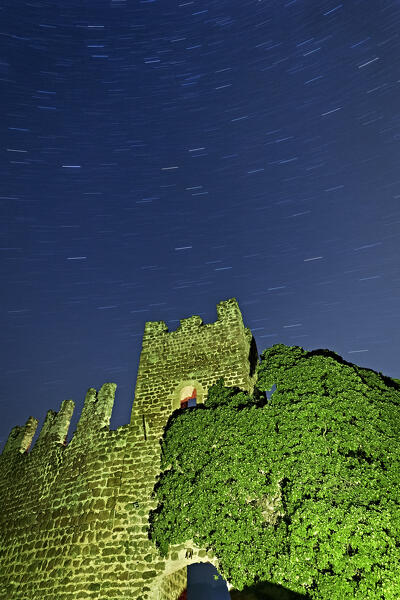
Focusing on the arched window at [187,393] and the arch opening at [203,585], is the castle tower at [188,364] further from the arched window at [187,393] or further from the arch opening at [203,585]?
the arch opening at [203,585]

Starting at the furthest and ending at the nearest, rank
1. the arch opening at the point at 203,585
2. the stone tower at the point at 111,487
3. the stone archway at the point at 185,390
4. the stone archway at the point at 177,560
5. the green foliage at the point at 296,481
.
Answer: the arch opening at the point at 203,585 < the stone archway at the point at 185,390 < the stone tower at the point at 111,487 < the stone archway at the point at 177,560 < the green foliage at the point at 296,481

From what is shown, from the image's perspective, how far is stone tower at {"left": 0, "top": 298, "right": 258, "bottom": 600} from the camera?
9164mm

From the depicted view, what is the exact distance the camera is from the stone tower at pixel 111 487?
916 cm

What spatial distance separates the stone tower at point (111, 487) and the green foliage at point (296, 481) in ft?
3.05

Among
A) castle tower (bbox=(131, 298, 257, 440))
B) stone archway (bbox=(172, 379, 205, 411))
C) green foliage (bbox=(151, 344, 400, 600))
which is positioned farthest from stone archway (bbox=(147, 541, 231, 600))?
stone archway (bbox=(172, 379, 205, 411))

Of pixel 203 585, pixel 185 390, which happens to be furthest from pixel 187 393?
pixel 203 585

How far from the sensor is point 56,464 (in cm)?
1279

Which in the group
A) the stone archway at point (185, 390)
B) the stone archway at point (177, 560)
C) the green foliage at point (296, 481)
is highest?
the stone archway at point (185, 390)

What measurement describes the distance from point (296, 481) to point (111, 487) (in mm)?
6338

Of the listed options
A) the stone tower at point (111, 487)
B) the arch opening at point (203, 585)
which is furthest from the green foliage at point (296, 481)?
the arch opening at point (203, 585)

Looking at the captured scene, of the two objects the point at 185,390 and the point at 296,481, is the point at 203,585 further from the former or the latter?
the point at 296,481

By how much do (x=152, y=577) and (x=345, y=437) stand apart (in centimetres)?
642

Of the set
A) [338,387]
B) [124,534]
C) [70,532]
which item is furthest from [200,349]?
[70,532]

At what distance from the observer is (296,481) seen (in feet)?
23.6
